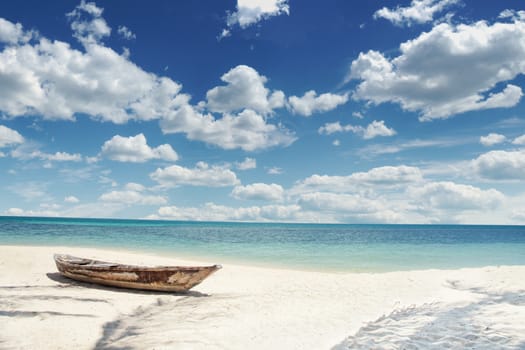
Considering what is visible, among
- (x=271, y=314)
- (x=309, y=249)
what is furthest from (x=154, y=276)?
(x=309, y=249)

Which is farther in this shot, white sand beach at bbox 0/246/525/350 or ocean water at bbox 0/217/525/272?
ocean water at bbox 0/217/525/272

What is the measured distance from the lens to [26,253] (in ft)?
60.1

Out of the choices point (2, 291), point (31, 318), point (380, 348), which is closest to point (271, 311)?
point (380, 348)

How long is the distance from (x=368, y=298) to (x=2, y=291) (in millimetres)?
10262

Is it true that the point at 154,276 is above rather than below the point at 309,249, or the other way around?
above

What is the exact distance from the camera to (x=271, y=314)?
28.0ft

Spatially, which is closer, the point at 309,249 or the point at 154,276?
the point at 154,276

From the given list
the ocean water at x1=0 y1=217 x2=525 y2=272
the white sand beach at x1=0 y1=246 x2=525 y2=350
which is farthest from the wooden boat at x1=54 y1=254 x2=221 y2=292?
the ocean water at x1=0 y1=217 x2=525 y2=272

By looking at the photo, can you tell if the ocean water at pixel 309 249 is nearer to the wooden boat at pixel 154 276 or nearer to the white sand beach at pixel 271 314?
the white sand beach at pixel 271 314

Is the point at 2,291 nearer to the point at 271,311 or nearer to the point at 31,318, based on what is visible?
the point at 31,318

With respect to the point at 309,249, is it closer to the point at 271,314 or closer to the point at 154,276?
the point at 154,276

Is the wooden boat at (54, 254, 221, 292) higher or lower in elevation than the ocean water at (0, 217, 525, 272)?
higher

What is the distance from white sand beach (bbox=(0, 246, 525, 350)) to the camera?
6.39m

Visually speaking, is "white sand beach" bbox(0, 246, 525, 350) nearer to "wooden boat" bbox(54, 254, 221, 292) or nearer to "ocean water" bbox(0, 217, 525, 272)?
"wooden boat" bbox(54, 254, 221, 292)
